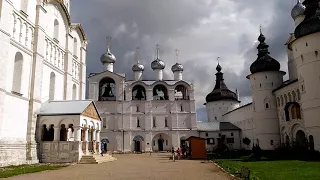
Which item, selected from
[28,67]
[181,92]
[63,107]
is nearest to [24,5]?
[28,67]

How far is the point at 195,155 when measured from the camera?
2583cm

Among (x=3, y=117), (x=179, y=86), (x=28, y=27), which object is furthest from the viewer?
(x=179, y=86)

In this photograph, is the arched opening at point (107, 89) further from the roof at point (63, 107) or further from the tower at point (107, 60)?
the roof at point (63, 107)

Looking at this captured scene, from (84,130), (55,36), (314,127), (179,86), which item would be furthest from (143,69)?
(314,127)

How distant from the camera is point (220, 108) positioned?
181 feet

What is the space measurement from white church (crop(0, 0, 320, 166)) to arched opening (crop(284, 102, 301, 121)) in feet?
0.34

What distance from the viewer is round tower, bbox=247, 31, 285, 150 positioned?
34812 mm

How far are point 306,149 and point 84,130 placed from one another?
18575 millimetres

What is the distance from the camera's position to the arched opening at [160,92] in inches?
1783

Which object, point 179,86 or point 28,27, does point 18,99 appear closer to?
point 28,27

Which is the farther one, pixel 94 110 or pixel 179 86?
pixel 179 86

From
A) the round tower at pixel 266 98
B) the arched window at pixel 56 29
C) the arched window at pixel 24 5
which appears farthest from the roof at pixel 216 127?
the arched window at pixel 24 5

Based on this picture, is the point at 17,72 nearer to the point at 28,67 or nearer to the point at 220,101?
the point at 28,67

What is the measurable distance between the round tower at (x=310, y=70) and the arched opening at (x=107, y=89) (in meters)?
27.0
